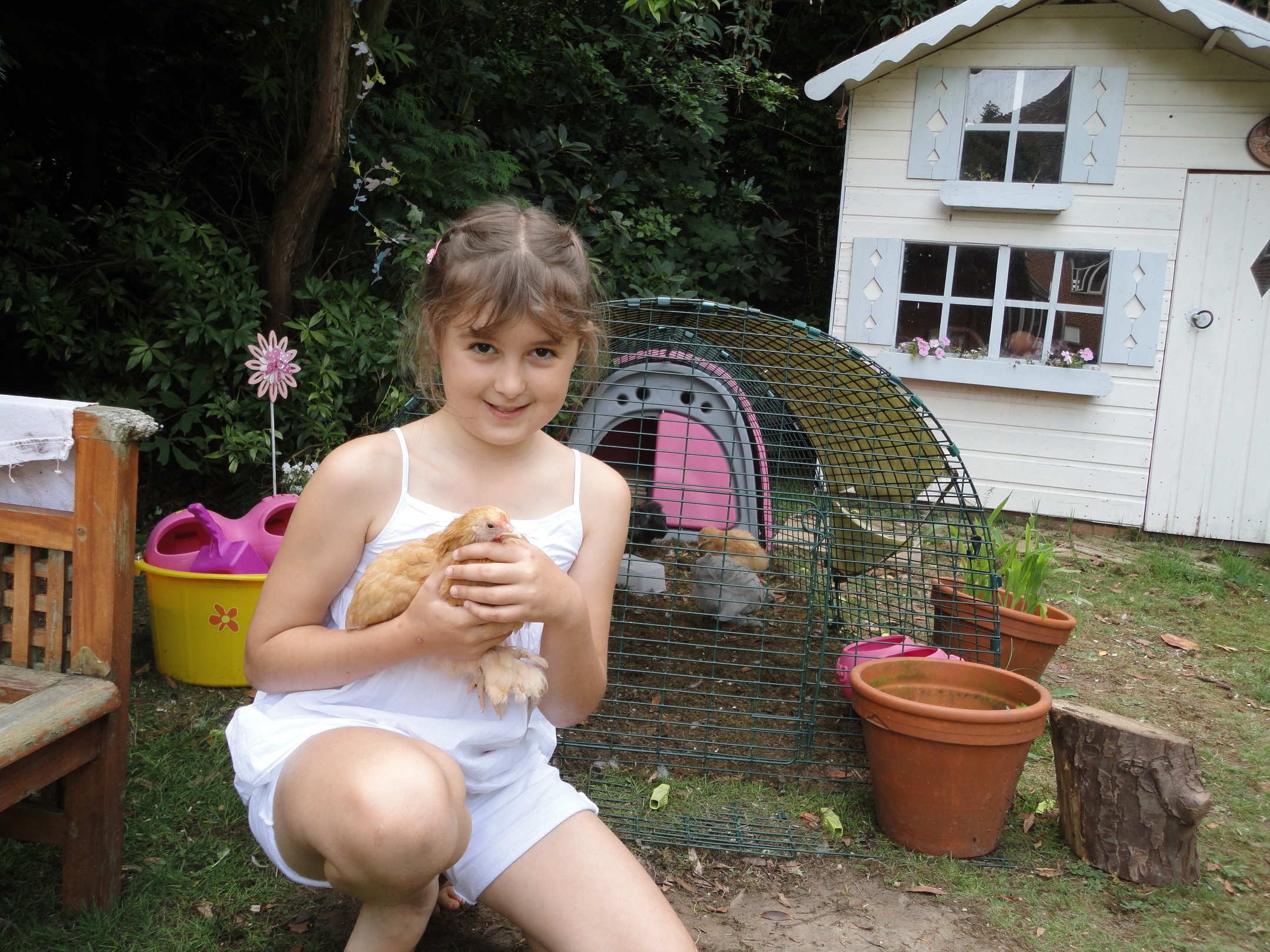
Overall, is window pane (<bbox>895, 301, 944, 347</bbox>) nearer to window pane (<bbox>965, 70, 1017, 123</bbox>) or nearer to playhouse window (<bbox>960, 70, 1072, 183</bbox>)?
playhouse window (<bbox>960, 70, 1072, 183</bbox>)

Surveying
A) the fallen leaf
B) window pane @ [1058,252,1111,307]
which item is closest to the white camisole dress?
the fallen leaf

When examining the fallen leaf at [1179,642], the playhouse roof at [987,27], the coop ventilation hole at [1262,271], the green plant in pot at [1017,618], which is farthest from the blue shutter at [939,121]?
the green plant in pot at [1017,618]

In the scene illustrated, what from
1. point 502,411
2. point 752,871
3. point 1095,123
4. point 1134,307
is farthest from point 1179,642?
point 502,411

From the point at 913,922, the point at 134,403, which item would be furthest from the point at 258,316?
the point at 913,922

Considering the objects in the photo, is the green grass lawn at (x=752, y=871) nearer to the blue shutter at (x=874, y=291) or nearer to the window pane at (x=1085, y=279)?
the window pane at (x=1085, y=279)

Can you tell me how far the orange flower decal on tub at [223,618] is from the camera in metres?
2.73

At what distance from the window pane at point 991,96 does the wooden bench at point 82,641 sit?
5623mm

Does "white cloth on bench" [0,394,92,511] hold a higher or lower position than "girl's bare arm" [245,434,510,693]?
higher

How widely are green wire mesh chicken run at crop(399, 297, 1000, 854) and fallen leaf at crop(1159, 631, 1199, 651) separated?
45.9 inches

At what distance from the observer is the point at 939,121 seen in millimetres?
5770

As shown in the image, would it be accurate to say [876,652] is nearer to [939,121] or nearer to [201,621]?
[201,621]

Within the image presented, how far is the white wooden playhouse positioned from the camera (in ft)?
17.8

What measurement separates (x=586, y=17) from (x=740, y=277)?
2.09 meters

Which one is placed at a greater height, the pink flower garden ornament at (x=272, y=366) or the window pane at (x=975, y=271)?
the window pane at (x=975, y=271)
